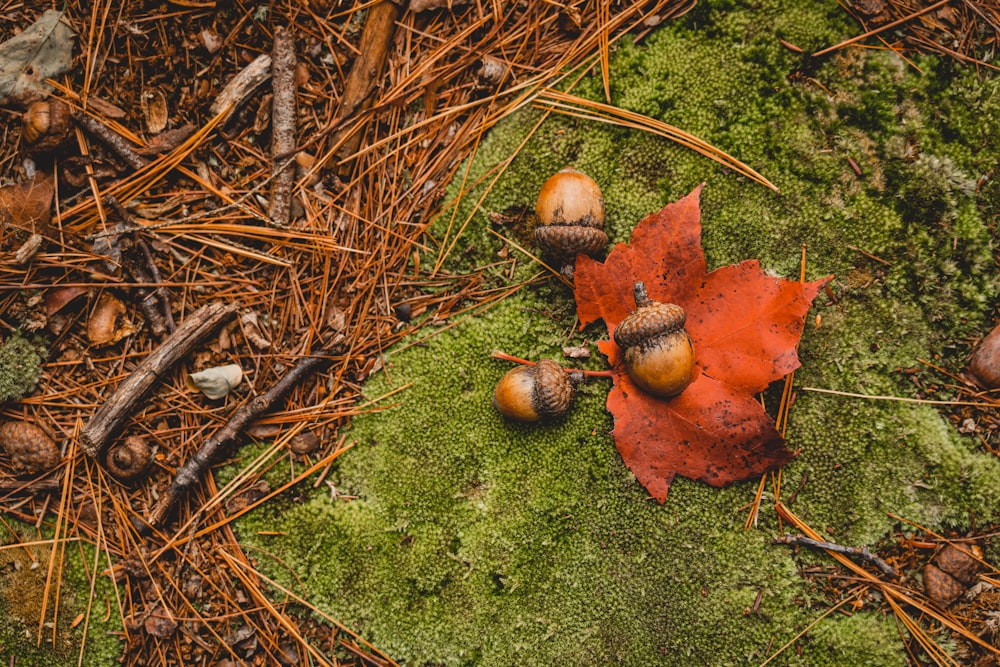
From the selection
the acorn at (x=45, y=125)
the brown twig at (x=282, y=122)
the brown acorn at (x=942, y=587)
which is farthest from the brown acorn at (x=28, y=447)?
the brown acorn at (x=942, y=587)

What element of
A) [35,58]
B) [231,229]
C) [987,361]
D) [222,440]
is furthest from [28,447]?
[987,361]

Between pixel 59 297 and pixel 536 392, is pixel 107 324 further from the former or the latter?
pixel 536 392

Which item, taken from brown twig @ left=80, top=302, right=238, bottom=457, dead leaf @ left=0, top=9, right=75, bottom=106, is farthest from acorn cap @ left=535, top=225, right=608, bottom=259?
dead leaf @ left=0, top=9, right=75, bottom=106

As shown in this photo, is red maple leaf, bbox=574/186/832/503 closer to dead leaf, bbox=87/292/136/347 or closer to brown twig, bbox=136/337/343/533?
brown twig, bbox=136/337/343/533

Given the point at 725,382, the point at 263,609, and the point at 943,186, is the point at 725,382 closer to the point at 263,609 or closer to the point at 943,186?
the point at 943,186

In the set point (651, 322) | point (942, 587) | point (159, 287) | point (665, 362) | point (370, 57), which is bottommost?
point (942, 587)

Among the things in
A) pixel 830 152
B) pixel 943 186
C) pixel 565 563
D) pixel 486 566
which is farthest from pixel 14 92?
pixel 943 186
